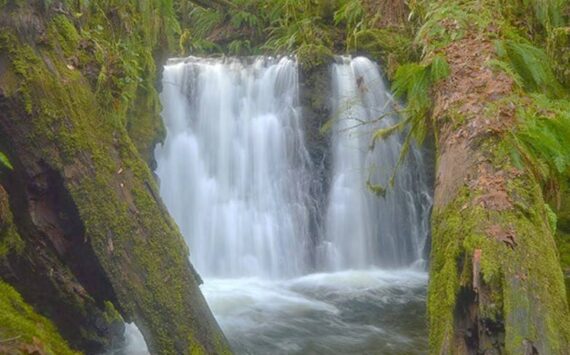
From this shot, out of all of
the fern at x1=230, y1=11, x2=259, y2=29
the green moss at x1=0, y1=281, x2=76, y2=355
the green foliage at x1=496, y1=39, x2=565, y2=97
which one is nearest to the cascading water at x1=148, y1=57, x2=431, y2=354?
the fern at x1=230, y1=11, x2=259, y2=29

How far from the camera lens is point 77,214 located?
3752 mm

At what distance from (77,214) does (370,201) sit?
740 centimetres

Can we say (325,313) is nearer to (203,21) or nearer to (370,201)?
(370,201)

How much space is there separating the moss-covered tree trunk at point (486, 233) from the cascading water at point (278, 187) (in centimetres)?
513

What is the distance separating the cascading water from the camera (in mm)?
9711

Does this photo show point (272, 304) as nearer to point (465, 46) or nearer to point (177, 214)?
point (177, 214)

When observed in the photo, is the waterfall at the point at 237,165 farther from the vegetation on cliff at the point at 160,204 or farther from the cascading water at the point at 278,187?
the vegetation on cliff at the point at 160,204

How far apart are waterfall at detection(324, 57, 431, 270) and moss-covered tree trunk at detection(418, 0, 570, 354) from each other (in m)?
6.44

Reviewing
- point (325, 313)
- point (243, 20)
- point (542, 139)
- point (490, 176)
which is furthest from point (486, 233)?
point (243, 20)

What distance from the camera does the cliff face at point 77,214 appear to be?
3.62 m

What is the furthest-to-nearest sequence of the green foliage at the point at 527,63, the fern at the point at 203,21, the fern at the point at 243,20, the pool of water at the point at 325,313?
the fern at the point at 203,21 → the fern at the point at 243,20 → the pool of water at the point at 325,313 → the green foliage at the point at 527,63

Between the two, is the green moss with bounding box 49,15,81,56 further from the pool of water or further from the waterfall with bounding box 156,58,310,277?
the waterfall with bounding box 156,58,310,277

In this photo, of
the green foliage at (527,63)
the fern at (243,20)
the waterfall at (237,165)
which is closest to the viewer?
the green foliage at (527,63)

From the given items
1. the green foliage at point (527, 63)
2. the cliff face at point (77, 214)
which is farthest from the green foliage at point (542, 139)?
the cliff face at point (77, 214)
